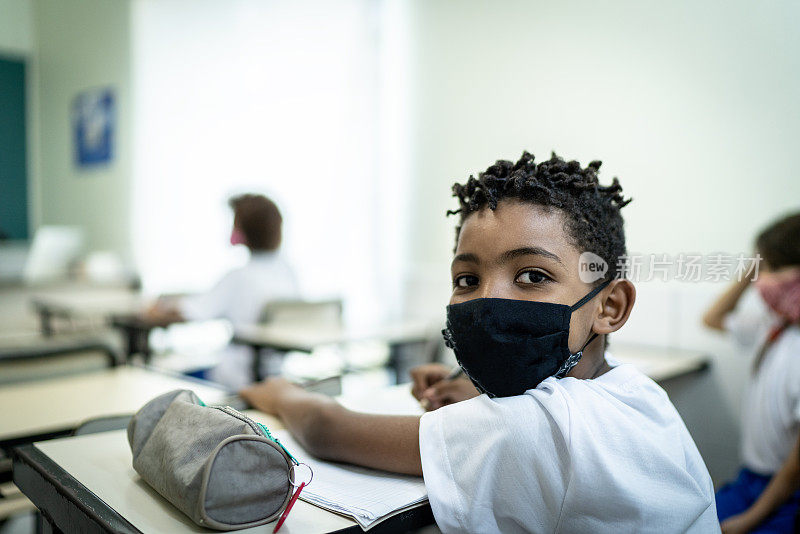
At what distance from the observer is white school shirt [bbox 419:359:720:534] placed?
2.48 ft

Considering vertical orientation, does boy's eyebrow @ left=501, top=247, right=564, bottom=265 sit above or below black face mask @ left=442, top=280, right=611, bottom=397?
above

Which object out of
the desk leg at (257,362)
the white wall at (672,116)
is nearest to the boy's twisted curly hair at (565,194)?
the white wall at (672,116)

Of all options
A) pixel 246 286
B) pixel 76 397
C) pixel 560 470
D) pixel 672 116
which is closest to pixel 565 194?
pixel 560 470

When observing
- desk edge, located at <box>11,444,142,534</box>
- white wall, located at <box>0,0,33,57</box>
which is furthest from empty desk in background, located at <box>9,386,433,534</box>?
white wall, located at <box>0,0,33,57</box>

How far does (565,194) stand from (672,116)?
2.31 m

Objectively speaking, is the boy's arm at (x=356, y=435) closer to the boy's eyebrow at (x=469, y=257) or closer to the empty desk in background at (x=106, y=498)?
the empty desk in background at (x=106, y=498)

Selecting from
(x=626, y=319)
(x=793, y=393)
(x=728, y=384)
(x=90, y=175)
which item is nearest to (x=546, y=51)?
(x=728, y=384)

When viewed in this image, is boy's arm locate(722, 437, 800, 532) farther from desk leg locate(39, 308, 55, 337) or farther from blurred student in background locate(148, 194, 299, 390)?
desk leg locate(39, 308, 55, 337)

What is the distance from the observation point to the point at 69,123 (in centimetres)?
586

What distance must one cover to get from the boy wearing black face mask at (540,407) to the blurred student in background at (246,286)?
7.09ft

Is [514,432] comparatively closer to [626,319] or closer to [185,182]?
[626,319]

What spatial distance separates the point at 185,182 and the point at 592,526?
5.36m

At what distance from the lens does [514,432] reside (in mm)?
776

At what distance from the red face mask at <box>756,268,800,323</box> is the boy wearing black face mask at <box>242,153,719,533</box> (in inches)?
43.5
